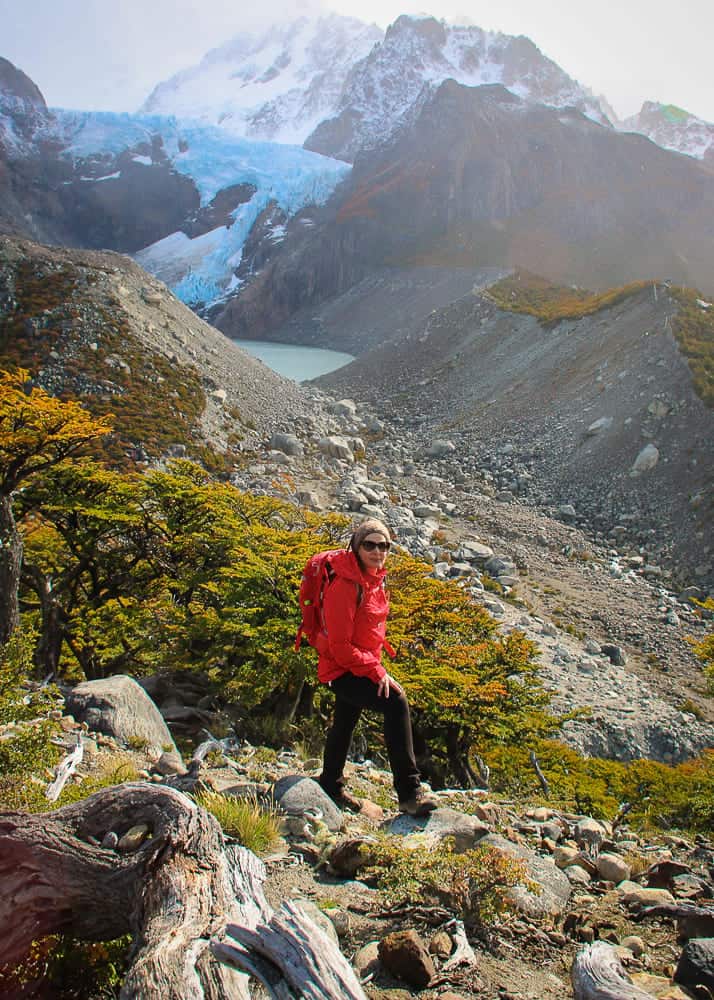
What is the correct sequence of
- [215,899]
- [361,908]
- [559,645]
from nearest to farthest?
[215,899], [361,908], [559,645]

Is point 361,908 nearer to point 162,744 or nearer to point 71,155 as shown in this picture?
point 162,744

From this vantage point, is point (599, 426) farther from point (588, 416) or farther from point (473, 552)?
point (473, 552)

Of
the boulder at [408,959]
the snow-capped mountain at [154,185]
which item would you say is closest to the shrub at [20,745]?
the boulder at [408,959]

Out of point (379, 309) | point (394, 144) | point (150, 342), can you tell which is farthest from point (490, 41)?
point (150, 342)

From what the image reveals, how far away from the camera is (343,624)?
3.56 metres

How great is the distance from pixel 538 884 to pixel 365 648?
1.41m

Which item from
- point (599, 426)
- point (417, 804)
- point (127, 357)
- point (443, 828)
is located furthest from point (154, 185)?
point (443, 828)

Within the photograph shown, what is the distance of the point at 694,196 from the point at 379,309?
4798 cm

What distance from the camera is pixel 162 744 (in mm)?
5402

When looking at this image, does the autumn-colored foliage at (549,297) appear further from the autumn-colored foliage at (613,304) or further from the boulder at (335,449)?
the boulder at (335,449)

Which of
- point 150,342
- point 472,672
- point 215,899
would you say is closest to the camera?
point 215,899

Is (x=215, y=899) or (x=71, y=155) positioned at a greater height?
(x=71, y=155)

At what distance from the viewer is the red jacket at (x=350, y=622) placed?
11.7 ft

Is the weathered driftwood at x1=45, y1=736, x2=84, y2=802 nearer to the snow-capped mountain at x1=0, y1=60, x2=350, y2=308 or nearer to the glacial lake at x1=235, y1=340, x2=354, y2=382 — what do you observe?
the glacial lake at x1=235, y1=340, x2=354, y2=382
